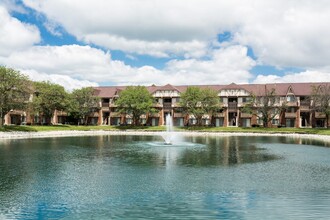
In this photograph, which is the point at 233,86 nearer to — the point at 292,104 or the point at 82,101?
the point at 292,104

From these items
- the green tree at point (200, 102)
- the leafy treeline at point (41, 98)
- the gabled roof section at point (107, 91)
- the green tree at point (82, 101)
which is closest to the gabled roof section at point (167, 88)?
the green tree at point (200, 102)

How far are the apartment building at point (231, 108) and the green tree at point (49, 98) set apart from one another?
55.9 ft

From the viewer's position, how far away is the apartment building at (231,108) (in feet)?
319

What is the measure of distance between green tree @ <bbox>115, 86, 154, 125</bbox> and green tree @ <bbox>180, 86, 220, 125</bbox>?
10081 mm

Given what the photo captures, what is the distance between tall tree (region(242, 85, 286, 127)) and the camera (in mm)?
93188

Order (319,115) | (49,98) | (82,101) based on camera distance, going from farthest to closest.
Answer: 1. (82,101)
2. (319,115)
3. (49,98)

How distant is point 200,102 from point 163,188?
7770 cm

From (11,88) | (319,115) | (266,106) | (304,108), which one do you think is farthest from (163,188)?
(304,108)

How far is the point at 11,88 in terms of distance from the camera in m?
73.8

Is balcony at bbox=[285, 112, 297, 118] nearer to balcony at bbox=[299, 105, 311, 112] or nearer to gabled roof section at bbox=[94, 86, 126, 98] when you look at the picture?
balcony at bbox=[299, 105, 311, 112]

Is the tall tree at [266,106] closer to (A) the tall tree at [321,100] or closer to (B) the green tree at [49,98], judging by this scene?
(A) the tall tree at [321,100]

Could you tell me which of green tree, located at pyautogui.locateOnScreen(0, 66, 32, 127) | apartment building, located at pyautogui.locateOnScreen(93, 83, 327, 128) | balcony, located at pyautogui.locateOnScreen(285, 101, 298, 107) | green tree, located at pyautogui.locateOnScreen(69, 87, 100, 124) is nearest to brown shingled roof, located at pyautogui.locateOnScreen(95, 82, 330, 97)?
apartment building, located at pyautogui.locateOnScreen(93, 83, 327, 128)

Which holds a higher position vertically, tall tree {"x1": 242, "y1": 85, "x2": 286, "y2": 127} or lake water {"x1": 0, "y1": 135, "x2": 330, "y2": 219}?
tall tree {"x1": 242, "y1": 85, "x2": 286, "y2": 127}

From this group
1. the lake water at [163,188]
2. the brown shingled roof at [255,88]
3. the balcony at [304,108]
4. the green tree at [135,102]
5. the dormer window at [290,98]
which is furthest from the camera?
the brown shingled roof at [255,88]
